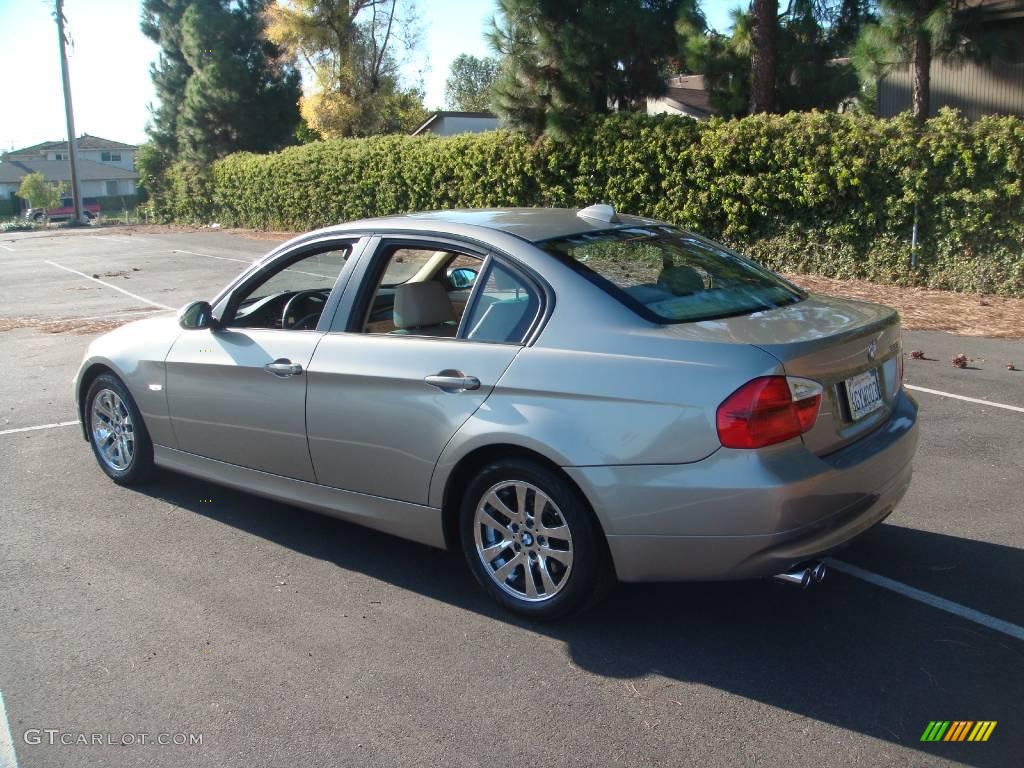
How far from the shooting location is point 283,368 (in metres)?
4.82

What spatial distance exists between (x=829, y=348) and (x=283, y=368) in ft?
8.28

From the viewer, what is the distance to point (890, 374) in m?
4.34

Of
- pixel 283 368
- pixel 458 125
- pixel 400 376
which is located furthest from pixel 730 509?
pixel 458 125

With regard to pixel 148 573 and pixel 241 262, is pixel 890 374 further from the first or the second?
pixel 241 262

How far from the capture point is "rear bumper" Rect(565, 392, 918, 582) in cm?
355

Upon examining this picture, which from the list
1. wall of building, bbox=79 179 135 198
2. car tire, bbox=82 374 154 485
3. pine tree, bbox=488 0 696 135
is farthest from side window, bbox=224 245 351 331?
wall of building, bbox=79 179 135 198

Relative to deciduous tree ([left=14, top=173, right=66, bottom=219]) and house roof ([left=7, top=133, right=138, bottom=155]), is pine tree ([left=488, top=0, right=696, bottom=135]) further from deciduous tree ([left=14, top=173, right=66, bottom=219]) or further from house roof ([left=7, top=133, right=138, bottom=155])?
house roof ([left=7, top=133, right=138, bottom=155])

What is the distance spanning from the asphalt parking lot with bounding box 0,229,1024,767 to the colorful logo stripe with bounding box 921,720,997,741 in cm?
4

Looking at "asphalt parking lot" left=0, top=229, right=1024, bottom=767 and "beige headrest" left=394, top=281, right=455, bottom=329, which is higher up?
"beige headrest" left=394, top=281, right=455, bottom=329

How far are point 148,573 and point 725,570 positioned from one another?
282cm

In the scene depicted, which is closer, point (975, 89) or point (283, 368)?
point (283, 368)

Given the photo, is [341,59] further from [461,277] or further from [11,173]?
[11,173]

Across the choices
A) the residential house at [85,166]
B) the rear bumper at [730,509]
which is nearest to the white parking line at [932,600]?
the rear bumper at [730,509]

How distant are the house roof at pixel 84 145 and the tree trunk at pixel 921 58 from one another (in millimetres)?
106137
